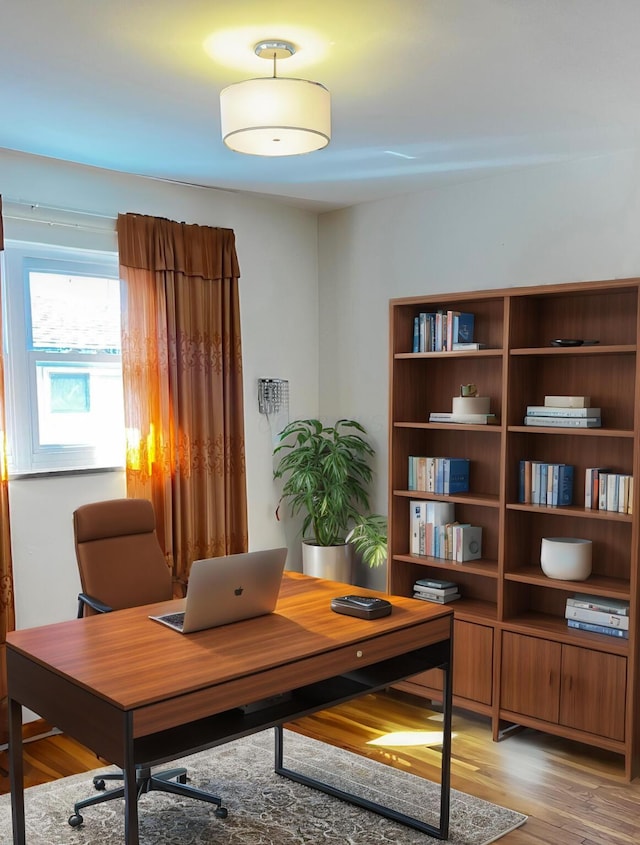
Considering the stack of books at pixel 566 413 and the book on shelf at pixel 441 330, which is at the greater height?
the book on shelf at pixel 441 330

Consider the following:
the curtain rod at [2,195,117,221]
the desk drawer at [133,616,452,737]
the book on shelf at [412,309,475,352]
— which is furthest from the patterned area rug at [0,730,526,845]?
the curtain rod at [2,195,117,221]

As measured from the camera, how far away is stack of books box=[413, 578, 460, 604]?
4395mm

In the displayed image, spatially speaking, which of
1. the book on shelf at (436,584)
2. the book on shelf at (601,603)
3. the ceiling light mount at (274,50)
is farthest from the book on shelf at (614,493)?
the ceiling light mount at (274,50)

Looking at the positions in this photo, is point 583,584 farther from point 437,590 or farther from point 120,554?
point 120,554

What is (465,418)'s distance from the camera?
4.19 meters

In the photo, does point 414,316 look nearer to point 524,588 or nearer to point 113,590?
point 524,588

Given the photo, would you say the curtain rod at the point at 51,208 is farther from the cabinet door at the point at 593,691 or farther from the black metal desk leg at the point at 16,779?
the cabinet door at the point at 593,691

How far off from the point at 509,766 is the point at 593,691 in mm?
501

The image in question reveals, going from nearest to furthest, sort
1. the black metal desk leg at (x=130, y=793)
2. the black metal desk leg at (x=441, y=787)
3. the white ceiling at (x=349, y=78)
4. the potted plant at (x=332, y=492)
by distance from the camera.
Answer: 1. the black metal desk leg at (x=130, y=793)
2. the white ceiling at (x=349, y=78)
3. the black metal desk leg at (x=441, y=787)
4. the potted plant at (x=332, y=492)

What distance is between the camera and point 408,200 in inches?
190

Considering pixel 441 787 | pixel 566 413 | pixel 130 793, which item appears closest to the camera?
pixel 130 793

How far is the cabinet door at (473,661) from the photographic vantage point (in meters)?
4.04

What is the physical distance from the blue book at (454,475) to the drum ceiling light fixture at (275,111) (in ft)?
6.77

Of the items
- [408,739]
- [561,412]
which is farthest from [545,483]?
[408,739]
